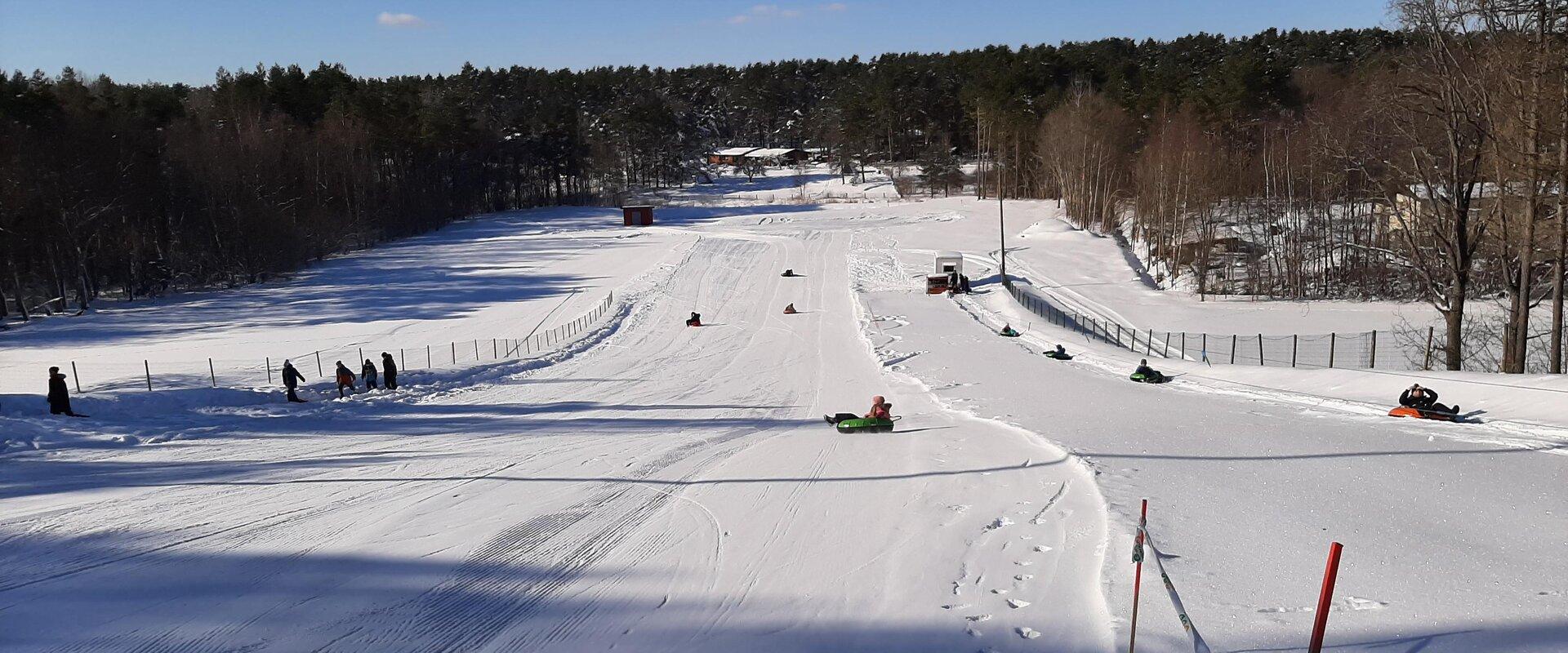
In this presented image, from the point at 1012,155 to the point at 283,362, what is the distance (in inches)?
3175

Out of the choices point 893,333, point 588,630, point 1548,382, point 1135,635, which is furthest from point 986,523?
point 893,333

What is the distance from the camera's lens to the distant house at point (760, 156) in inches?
5512

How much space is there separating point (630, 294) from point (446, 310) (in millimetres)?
8759

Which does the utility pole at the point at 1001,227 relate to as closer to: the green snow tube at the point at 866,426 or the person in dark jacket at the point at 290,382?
the green snow tube at the point at 866,426

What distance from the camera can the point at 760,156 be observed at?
463 feet

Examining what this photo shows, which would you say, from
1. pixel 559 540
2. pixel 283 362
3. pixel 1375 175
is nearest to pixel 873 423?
pixel 559 540

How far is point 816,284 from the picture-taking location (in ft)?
168

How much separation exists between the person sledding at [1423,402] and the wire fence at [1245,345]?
9536mm

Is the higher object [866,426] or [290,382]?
[290,382]

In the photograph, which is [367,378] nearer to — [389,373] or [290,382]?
[389,373]

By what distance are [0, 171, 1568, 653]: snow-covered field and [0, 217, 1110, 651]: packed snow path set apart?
52 mm

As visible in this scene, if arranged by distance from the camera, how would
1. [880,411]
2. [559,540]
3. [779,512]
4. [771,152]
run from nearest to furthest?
[559,540] → [779,512] → [880,411] → [771,152]

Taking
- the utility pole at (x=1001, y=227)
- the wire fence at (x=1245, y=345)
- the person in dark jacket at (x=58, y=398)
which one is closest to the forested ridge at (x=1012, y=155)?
the wire fence at (x=1245, y=345)

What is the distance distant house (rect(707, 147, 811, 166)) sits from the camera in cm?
14000
